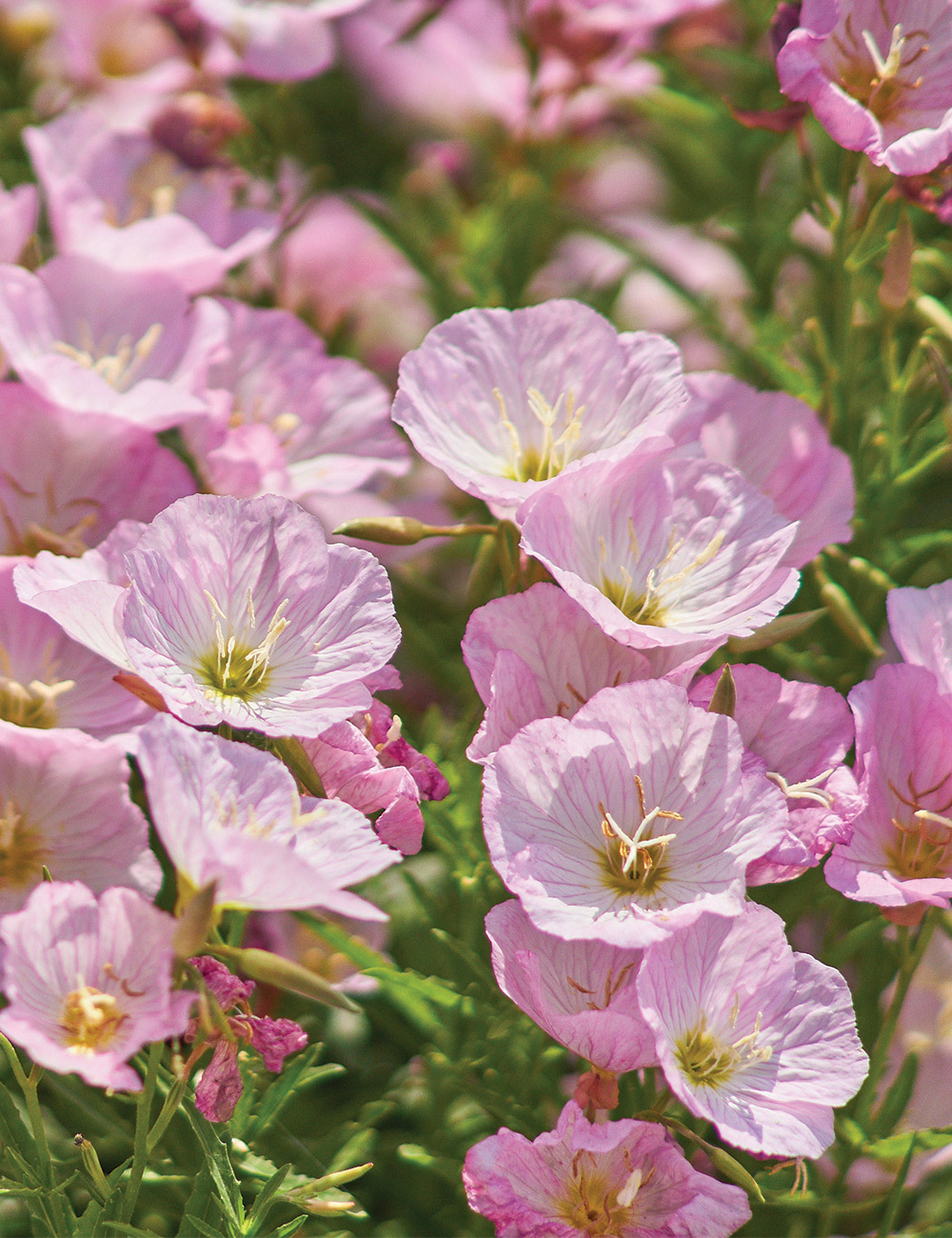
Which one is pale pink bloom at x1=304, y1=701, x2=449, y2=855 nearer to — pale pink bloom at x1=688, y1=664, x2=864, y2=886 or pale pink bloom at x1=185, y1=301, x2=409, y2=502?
pale pink bloom at x1=688, y1=664, x2=864, y2=886

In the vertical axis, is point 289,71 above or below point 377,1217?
above

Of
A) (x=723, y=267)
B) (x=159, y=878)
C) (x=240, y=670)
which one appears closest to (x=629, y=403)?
(x=240, y=670)

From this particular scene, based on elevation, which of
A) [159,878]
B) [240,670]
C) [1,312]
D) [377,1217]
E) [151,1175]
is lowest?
[377,1217]

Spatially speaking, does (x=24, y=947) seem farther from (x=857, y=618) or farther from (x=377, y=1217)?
(x=857, y=618)

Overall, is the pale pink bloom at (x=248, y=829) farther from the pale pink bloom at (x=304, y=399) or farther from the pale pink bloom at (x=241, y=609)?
the pale pink bloom at (x=304, y=399)

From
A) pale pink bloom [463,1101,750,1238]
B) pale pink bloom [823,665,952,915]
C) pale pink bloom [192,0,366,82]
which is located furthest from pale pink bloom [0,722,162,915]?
pale pink bloom [192,0,366,82]

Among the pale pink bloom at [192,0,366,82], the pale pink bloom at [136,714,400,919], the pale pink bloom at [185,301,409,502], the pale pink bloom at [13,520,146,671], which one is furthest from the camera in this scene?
the pale pink bloom at [192,0,366,82]

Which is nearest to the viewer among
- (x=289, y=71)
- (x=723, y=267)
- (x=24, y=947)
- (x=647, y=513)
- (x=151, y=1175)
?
(x=24, y=947)

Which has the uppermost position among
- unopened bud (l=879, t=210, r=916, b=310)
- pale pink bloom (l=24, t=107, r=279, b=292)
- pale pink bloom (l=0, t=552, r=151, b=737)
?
unopened bud (l=879, t=210, r=916, b=310)
